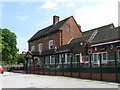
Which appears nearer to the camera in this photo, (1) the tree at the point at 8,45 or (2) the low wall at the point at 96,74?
(2) the low wall at the point at 96,74

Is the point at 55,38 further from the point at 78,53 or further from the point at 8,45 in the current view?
the point at 8,45

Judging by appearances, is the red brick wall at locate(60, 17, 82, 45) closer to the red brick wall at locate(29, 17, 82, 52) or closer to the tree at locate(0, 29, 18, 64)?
the red brick wall at locate(29, 17, 82, 52)

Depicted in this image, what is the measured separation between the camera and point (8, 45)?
5750cm

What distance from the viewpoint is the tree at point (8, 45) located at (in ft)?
184

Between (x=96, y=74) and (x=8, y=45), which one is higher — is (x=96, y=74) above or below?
below

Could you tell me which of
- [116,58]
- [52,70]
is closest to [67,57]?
[52,70]

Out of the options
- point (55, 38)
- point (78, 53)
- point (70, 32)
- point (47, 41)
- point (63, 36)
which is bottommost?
point (78, 53)

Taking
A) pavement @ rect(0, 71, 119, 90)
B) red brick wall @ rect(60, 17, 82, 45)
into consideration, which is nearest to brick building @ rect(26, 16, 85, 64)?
red brick wall @ rect(60, 17, 82, 45)

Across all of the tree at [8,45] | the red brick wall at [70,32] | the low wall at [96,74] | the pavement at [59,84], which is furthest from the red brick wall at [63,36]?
the tree at [8,45]

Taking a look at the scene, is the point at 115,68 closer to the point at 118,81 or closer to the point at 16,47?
the point at 118,81

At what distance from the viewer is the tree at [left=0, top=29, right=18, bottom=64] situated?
5605 cm

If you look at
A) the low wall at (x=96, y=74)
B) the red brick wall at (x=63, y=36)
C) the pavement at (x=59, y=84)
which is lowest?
the pavement at (x=59, y=84)

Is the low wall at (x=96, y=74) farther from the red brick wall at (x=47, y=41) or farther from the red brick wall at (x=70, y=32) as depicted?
the red brick wall at (x=70, y=32)

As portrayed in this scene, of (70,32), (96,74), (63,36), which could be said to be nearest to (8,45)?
(70,32)
